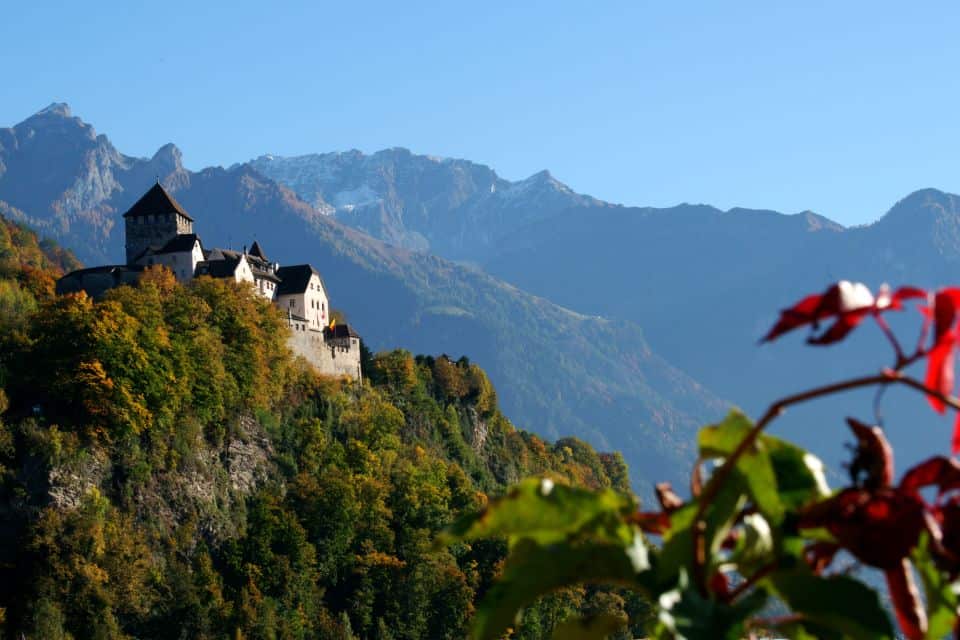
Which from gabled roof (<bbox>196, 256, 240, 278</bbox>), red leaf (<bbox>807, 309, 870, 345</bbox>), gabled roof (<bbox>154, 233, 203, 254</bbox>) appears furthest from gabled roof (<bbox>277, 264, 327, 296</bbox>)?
red leaf (<bbox>807, 309, 870, 345</bbox>)

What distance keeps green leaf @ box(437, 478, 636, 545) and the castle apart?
2380 inches

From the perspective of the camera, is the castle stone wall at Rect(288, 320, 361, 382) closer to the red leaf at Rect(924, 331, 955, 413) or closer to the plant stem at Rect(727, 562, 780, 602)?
the plant stem at Rect(727, 562, 780, 602)

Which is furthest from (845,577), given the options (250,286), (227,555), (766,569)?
(250,286)

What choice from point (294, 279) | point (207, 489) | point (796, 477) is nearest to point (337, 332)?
point (294, 279)

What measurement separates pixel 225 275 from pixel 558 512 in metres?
61.4

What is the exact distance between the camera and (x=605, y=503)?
81.7 inches

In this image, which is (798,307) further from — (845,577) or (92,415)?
(92,415)

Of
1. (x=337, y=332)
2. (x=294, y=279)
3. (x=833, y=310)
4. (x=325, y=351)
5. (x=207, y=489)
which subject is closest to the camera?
(x=833, y=310)

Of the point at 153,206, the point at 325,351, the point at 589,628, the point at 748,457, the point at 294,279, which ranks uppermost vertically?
the point at 153,206

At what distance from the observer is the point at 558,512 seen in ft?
6.89

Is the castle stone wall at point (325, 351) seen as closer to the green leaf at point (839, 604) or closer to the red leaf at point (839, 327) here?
the green leaf at point (839, 604)

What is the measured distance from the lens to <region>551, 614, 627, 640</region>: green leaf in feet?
7.54

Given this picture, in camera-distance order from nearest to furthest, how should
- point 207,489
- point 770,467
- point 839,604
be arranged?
point 839,604 → point 770,467 → point 207,489

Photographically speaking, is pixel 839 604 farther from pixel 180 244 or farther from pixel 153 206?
pixel 153 206
